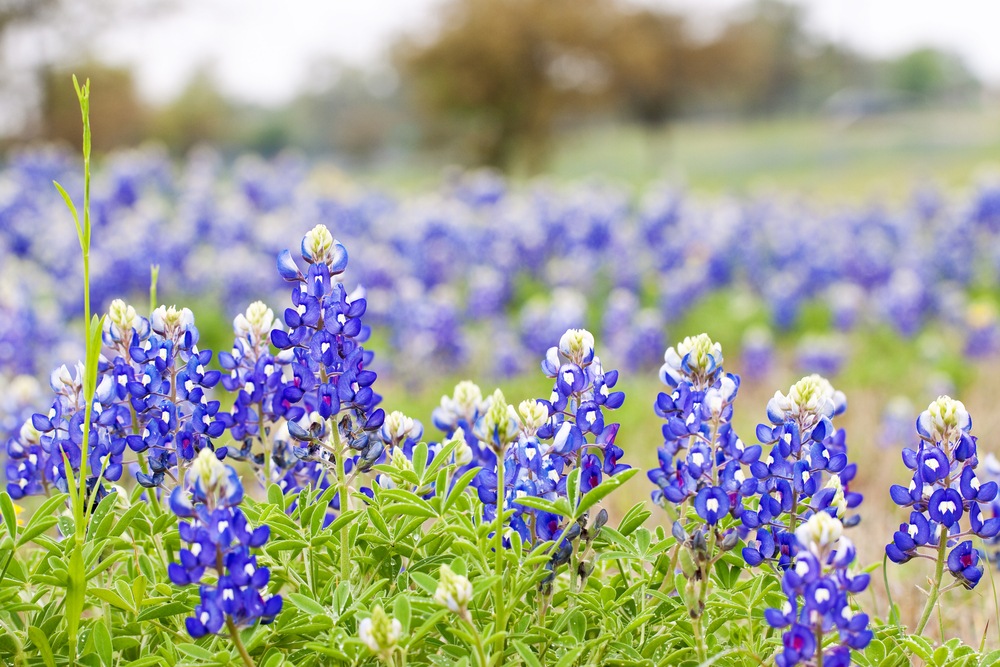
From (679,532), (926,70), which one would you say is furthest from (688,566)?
(926,70)

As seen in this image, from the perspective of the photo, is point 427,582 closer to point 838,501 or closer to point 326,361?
point 326,361

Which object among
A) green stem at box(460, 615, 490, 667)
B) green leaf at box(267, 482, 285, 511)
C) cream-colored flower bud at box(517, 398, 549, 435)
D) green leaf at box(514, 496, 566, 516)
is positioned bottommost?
green stem at box(460, 615, 490, 667)

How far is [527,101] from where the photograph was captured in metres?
28.6

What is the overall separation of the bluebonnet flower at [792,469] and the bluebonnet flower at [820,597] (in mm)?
195

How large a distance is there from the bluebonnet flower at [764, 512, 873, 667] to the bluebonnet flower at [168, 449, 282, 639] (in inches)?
33.8

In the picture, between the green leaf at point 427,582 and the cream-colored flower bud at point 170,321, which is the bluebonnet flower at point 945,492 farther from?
the cream-colored flower bud at point 170,321

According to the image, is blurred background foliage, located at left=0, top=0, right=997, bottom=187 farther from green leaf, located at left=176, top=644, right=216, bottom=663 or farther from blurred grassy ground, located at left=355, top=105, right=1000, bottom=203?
green leaf, located at left=176, top=644, right=216, bottom=663

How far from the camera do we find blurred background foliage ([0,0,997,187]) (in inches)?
1124

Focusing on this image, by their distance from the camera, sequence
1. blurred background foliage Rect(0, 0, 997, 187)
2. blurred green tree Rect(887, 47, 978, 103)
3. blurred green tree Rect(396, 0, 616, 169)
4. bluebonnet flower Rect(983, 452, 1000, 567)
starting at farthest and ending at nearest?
1. blurred green tree Rect(887, 47, 978, 103)
2. blurred background foliage Rect(0, 0, 997, 187)
3. blurred green tree Rect(396, 0, 616, 169)
4. bluebonnet flower Rect(983, 452, 1000, 567)

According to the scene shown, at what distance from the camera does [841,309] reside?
7496 mm

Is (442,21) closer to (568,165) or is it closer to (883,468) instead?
(568,165)

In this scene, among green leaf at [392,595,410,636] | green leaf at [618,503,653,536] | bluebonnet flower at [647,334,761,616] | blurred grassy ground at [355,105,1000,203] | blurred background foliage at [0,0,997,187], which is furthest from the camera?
blurred background foliage at [0,0,997,187]

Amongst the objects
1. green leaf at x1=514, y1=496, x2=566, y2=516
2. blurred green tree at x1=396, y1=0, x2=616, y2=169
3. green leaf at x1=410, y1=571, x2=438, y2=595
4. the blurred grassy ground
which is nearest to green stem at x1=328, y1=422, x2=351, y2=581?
green leaf at x1=410, y1=571, x2=438, y2=595

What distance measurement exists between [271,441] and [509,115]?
27.3 meters
